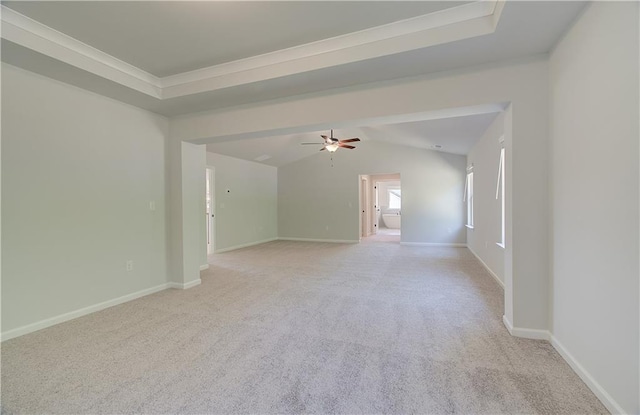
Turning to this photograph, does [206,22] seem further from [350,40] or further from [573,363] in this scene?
[573,363]

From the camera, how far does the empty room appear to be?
1.60 meters

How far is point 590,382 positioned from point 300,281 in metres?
3.13

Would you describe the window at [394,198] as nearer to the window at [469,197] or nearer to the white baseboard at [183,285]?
the window at [469,197]

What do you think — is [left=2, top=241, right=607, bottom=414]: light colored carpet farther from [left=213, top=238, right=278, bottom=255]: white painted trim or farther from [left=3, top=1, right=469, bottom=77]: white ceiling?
[left=213, top=238, right=278, bottom=255]: white painted trim

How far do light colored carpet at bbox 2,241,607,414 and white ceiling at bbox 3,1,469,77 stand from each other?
101 inches

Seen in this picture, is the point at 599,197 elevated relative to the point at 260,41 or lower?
lower

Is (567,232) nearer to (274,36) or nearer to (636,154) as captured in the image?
(636,154)

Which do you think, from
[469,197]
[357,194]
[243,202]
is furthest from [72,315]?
[469,197]

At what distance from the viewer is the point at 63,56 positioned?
2352 millimetres

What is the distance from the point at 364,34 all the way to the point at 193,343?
2934 millimetres

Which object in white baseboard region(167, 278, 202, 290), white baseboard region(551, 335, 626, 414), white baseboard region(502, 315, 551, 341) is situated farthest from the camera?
white baseboard region(167, 278, 202, 290)

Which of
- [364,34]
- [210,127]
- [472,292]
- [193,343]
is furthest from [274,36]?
[472,292]

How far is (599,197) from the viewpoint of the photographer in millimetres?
1602

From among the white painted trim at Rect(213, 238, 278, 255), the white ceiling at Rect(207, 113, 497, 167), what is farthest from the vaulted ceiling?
the white painted trim at Rect(213, 238, 278, 255)
